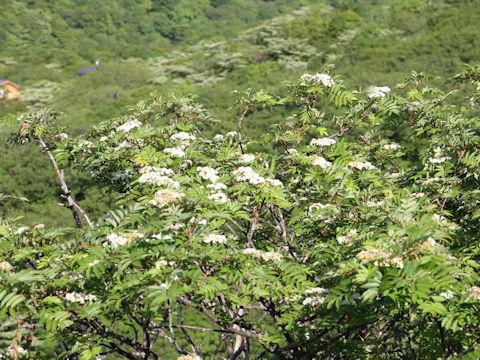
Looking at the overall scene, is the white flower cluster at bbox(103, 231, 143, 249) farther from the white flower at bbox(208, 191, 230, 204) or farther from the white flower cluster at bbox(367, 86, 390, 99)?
the white flower cluster at bbox(367, 86, 390, 99)

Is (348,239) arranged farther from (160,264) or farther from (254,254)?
(160,264)

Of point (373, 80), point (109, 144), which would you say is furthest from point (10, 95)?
point (109, 144)

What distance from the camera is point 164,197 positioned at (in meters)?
3.05

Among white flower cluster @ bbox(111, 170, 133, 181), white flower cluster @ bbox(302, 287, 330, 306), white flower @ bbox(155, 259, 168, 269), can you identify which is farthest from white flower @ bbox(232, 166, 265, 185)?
white flower cluster @ bbox(111, 170, 133, 181)

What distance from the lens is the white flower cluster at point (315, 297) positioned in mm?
3262

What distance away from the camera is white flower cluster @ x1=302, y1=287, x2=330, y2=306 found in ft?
10.7

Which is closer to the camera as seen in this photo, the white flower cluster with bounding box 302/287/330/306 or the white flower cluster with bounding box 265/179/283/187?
the white flower cluster with bounding box 302/287/330/306

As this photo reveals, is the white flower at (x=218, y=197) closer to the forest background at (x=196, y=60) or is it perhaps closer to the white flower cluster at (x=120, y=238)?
the white flower cluster at (x=120, y=238)

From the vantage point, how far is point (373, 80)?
2256cm

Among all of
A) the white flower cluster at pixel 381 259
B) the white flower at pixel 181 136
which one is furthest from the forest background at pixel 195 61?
the white flower cluster at pixel 381 259

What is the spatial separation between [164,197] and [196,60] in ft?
131

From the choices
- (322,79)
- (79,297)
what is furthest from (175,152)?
(322,79)

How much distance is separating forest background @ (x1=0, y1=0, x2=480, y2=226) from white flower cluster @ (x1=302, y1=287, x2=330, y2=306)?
121 inches

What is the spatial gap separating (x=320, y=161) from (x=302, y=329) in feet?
5.21
